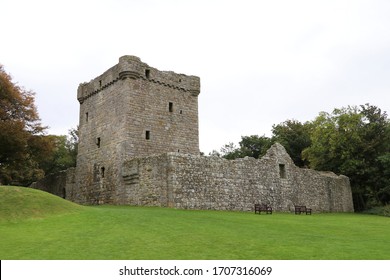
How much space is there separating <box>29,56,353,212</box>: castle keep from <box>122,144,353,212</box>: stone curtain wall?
2.0 inches

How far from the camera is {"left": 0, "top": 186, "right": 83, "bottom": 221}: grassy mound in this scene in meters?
14.8

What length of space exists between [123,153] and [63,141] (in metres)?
24.2

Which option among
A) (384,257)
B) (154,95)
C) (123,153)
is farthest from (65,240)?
(154,95)

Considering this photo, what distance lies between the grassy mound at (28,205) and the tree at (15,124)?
969cm

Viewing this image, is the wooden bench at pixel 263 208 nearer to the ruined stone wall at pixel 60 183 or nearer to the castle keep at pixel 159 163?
the castle keep at pixel 159 163

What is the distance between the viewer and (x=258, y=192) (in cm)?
2580

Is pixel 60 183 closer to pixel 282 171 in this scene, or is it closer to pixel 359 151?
pixel 282 171

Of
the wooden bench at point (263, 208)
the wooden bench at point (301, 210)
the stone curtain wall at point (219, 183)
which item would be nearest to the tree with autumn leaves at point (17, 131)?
the stone curtain wall at point (219, 183)

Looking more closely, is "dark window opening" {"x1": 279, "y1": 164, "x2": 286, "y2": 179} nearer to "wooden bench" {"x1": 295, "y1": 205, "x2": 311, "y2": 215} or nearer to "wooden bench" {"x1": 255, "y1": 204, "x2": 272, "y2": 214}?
"wooden bench" {"x1": 295, "y1": 205, "x2": 311, "y2": 215}

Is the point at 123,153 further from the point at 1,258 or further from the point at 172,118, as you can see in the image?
the point at 1,258

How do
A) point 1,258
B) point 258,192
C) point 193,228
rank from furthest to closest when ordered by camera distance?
point 258,192, point 193,228, point 1,258

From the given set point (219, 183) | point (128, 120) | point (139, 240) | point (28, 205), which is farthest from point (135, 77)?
A: point (139, 240)

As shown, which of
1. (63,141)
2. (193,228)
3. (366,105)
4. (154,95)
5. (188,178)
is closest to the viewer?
(193,228)

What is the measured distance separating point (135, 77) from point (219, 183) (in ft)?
29.1
